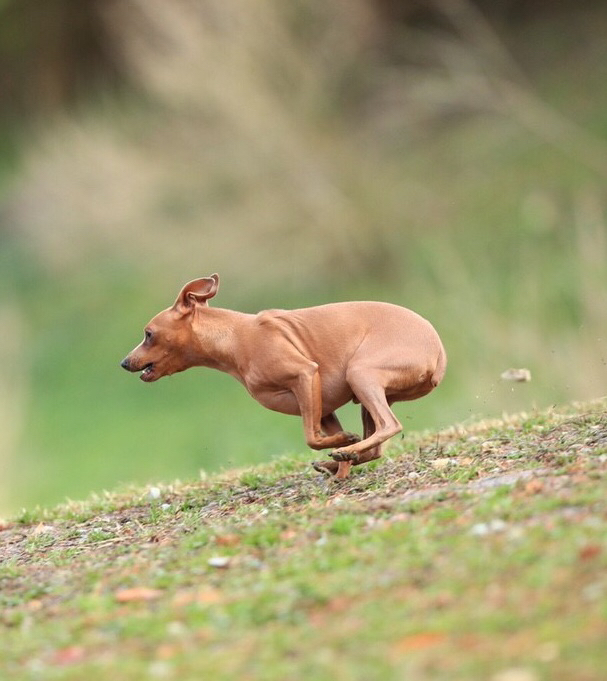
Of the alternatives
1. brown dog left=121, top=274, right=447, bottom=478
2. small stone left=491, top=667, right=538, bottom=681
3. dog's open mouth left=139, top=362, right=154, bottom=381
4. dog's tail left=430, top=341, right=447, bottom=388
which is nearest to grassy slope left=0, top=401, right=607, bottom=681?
small stone left=491, top=667, right=538, bottom=681

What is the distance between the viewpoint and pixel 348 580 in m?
5.65

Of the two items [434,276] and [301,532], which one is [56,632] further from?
[434,276]

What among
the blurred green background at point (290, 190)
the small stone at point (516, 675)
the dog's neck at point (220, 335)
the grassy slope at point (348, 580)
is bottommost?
the small stone at point (516, 675)

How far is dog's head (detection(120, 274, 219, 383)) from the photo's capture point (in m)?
8.12

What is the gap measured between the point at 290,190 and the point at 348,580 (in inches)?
594

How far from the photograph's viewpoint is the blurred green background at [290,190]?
59.0ft

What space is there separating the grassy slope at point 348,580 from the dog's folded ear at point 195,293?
1.12 meters

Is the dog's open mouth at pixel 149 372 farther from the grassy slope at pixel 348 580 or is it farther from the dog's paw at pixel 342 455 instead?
the dog's paw at pixel 342 455

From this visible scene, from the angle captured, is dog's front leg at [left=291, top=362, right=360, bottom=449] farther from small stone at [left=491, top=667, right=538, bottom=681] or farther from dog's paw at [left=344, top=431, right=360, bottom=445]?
small stone at [left=491, top=667, right=538, bottom=681]

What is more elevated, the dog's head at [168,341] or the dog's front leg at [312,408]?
the dog's head at [168,341]

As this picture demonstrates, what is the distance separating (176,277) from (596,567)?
56.1ft

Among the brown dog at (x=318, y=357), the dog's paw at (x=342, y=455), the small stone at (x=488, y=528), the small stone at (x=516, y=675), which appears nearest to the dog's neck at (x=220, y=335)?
the brown dog at (x=318, y=357)

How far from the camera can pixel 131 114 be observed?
22938 millimetres

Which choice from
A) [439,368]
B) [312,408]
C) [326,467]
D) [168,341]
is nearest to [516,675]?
[312,408]
